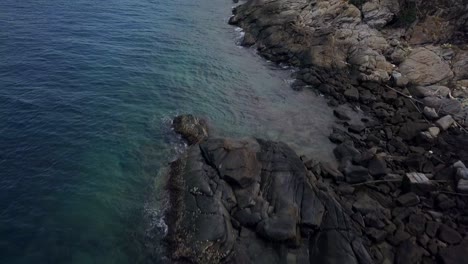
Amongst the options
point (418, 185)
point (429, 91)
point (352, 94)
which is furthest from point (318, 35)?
point (418, 185)

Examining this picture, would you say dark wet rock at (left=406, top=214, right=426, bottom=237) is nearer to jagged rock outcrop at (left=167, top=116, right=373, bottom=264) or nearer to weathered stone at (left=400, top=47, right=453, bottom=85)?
jagged rock outcrop at (left=167, top=116, right=373, bottom=264)

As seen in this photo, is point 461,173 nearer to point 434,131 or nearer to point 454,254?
point 434,131

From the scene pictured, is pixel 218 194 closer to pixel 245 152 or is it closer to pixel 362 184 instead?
pixel 245 152

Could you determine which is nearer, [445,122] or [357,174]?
[357,174]

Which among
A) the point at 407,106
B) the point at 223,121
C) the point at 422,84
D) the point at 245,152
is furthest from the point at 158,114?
the point at 422,84

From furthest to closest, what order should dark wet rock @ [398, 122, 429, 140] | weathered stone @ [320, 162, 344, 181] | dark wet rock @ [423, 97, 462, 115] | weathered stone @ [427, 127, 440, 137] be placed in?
dark wet rock @ [423, 97, 462, 115] → dark wet rock @ [398, 122, 429, 140] → weathered stone @ [427, 127, 440, 137] → weathered stone @ [320, 162, 344, 181]

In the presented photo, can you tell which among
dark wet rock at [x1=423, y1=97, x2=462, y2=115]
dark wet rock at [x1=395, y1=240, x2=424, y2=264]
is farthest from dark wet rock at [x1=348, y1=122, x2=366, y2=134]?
dark wet rock at [x1=395, y1=240, x2=424, y2=264]
